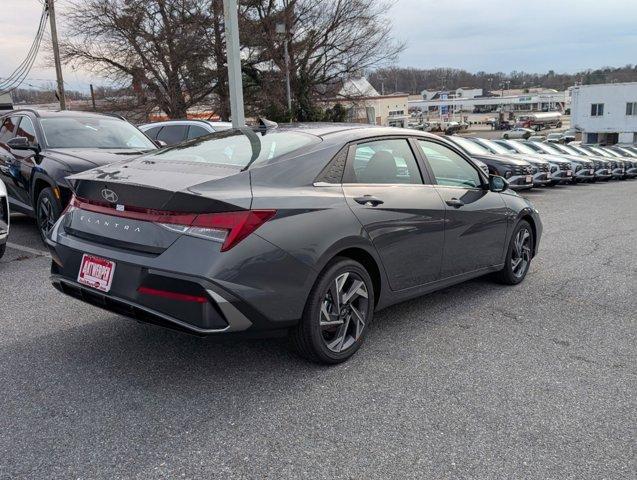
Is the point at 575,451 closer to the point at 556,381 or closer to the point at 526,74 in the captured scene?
the point at 556,381

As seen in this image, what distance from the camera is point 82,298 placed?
350 cm

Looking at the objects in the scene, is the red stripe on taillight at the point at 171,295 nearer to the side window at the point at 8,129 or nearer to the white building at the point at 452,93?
the side window at the point at 8,129

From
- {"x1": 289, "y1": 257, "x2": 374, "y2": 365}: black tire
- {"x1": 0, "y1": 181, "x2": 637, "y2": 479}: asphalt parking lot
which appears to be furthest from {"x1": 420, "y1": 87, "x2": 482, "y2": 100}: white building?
{"x1": 289, "y1": 257, "x2": 374, "y2": 365}: black tire

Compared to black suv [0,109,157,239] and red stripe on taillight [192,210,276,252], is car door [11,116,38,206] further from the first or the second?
red stripe on taillight [192,210,276,252]

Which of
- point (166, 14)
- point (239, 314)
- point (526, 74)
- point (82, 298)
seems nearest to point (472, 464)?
point (239, 314)

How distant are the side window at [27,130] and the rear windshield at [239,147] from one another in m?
3.66

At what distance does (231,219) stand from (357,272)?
3.32 ft

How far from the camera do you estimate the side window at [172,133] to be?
11594 millimetres

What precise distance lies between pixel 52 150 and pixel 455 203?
4.73 m

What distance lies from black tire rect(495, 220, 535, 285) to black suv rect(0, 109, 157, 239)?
427cm

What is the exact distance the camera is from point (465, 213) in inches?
186

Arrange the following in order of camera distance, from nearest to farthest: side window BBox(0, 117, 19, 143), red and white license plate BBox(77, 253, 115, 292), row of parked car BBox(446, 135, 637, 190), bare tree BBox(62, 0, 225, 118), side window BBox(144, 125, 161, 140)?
red and white license plate BBox(77, 253, 115, 292), side window BBox(0, 117, 19, 143), side window BBox(144, 125, 161, 140), row of parked car BBox(446, 135, 637, 190), bare tree BBox(62, 0, 225, 118)

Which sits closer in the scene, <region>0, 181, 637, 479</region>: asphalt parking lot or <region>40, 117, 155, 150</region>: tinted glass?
<region>0, 181, 637, 479</region>: asphalt parking lot

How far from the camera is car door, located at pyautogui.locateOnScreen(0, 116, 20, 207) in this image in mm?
7242
